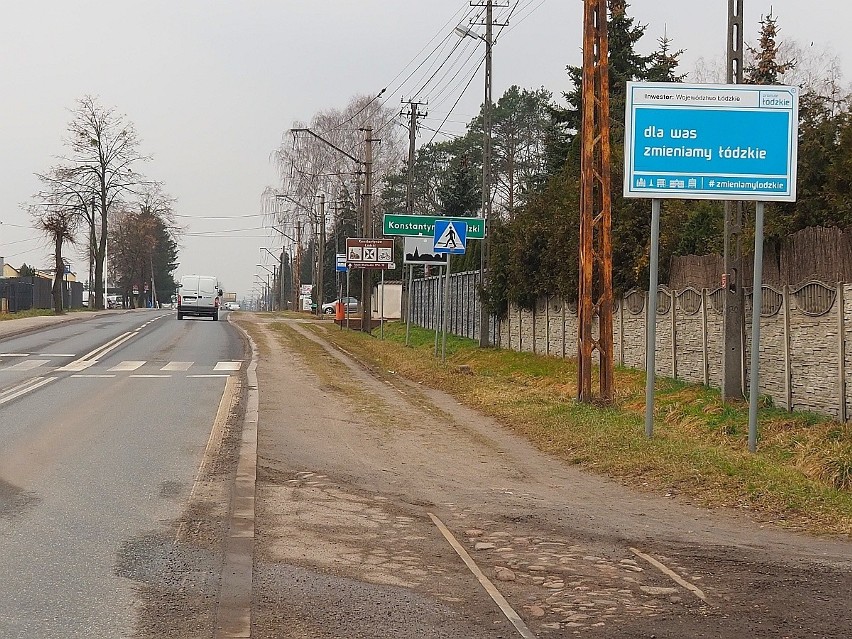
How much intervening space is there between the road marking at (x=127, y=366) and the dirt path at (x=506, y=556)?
11.7 m

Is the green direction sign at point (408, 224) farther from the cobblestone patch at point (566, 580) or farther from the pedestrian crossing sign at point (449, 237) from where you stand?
the cobblestone patch at point (566, 580)

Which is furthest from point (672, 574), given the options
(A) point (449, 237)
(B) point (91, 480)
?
(A) point (449, 237)

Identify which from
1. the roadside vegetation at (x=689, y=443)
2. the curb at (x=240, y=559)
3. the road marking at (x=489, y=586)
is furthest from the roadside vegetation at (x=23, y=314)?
the road marking at (x=489, y=586)

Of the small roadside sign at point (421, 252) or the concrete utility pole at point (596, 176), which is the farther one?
the small roadside sign at point (421, 252)

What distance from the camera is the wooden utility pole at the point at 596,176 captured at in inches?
609

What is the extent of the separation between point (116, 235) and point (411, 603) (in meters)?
95.8

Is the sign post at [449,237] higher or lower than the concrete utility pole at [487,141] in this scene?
lower

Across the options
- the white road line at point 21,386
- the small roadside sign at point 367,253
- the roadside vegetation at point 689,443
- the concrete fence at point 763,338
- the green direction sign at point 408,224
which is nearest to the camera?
the roadside vegetation at point 689,443

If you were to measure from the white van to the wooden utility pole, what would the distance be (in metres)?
42.2

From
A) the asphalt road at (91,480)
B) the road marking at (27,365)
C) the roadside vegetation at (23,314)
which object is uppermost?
the roadside vegetation at (23,314)

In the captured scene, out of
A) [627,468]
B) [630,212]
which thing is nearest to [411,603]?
[627,468]

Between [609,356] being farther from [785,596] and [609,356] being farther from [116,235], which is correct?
[116,235]

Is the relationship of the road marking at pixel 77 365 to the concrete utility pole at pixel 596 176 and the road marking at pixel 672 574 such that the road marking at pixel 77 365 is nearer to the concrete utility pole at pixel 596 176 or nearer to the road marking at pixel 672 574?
the concrete utility pole at pixel 596 176

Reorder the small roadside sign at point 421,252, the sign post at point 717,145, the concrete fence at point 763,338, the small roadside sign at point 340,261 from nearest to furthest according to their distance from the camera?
the sign post at point 717,145 < the concrete fence at point 763,338 < the small roadside sign at point 421,252 < the small roadside sign at point 340,261
